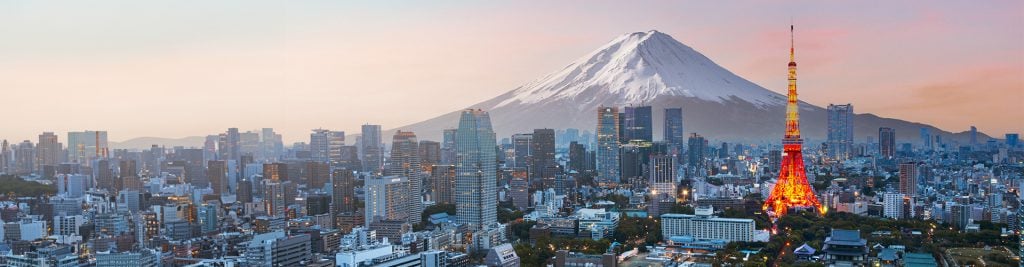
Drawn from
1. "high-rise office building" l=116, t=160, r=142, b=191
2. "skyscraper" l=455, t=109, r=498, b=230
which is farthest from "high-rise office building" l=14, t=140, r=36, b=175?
"skyscraper" l=455, t=109, r=498, b=230

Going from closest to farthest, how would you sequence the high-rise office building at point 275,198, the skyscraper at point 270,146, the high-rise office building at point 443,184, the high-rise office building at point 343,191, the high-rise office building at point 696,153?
the high-rise office building at point 343,191 → the high-rise office building at point 275,198 → the high-rise office building at point 443,184 → the skyscraper at point 270,146 → the high-rise office building at point 696,153

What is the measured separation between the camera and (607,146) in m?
28.6

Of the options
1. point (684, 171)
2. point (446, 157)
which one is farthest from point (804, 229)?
point (684, 171)

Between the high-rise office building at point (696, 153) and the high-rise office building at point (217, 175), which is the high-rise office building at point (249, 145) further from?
the high-rise office building at point (696, 153)

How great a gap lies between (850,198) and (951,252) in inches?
268

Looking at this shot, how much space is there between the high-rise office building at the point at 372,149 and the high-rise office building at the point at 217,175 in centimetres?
431

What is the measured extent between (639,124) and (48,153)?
1867 centimetres

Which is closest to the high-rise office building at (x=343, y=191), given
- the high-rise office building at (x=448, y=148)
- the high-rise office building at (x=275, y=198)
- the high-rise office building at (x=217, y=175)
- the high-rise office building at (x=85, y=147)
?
the high-rise office building at (x=275, y=198)

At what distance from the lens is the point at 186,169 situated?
25344 mm

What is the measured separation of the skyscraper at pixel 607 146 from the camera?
89.6ft

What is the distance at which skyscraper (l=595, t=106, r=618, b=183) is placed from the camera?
27303 millimetres

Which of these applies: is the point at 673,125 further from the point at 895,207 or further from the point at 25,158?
the point at 25,158

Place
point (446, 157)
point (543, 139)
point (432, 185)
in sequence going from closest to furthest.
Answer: point (432, 185)
point (446, 157)
point (543, 139)

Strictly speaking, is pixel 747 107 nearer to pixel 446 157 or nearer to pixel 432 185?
pixel 446 157
